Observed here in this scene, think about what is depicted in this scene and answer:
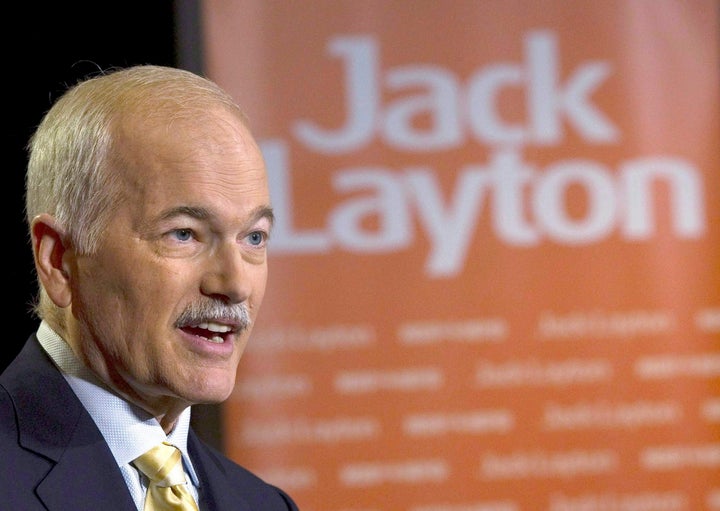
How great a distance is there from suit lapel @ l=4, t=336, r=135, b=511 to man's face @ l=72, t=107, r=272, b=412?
74mm

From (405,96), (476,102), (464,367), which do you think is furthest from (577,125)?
(464,367)

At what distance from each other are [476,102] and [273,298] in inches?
35.4

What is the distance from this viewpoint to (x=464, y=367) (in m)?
3.46

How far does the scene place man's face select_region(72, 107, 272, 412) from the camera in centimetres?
157

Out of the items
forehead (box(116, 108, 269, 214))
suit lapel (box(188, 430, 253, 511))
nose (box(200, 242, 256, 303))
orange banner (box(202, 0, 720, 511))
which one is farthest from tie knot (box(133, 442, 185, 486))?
orange banner (box(202, 0, 720, 511))

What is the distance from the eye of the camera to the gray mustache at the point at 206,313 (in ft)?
5.25

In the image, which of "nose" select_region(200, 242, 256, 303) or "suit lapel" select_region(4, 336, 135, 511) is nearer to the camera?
"suit lapel" select_region(4, 336, 135, 511)

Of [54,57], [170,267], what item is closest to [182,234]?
[170,267]

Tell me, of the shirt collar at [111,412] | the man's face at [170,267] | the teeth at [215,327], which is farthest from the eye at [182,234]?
the shirt collar at [111,412]

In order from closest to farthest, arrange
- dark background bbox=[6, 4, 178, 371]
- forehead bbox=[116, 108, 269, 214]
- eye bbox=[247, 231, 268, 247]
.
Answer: forehead bbox=[116, 108, 269, 214] < eye bbox=[247, 231, 268, 247] < dark background bbox=[6, 4, 178, 371]

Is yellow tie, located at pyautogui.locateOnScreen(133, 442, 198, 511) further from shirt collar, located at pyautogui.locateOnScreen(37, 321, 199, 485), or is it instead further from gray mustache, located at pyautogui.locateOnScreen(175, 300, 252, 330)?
gray mustache, located at pyautogui.locateOnScreen(175, 300, 252, 330)

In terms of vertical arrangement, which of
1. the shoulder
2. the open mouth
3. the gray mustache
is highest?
the gray mustache

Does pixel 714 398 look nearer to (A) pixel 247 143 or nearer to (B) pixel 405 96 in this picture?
(B) pixel 405 96

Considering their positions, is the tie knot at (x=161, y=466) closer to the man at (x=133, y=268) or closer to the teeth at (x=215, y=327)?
the man at (x=133, y=268)
